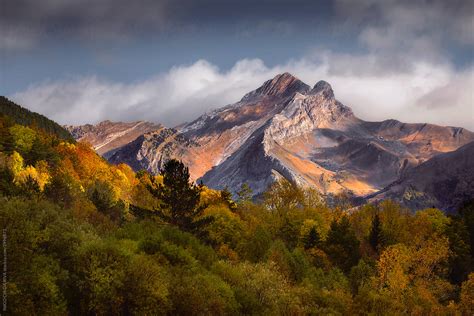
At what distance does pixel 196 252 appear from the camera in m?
72.6

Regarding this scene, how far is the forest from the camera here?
53406mm

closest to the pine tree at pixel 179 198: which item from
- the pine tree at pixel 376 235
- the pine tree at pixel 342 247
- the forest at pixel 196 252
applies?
the forest at pixel 196 252

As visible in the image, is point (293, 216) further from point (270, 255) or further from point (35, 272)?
point (35, 272)

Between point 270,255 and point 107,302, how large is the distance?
1611 inches

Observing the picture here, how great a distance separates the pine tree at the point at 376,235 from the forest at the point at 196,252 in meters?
0.24

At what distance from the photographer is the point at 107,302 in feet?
176

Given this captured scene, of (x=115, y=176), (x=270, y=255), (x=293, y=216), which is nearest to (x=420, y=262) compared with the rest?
(x=293, y=216)

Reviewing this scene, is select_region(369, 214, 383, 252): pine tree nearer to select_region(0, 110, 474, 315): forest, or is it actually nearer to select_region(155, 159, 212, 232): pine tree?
select_region(0, 110, 474, 315): forest

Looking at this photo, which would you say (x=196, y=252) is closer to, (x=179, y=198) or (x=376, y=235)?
(x=179, y=198)

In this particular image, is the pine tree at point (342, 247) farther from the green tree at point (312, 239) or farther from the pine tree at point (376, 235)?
the pine tree at point (376, 235)

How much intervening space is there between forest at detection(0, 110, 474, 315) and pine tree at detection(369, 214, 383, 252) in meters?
0.24

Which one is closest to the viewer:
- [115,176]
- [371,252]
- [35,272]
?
[35,272]

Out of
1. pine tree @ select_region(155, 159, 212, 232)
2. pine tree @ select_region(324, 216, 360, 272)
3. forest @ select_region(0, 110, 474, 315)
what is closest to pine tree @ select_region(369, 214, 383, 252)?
forest @ select_region(0, 110, 474, 315)

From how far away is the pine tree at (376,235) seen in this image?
128 m
